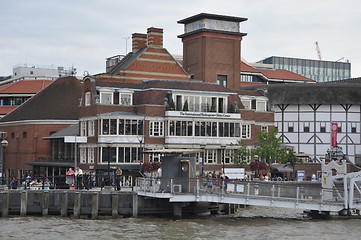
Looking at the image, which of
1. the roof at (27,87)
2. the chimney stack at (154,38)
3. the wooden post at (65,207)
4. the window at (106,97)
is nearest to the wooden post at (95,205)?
the wooden post at (65,207)

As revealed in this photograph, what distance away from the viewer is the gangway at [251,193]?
160 ft

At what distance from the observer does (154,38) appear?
82.8 metres

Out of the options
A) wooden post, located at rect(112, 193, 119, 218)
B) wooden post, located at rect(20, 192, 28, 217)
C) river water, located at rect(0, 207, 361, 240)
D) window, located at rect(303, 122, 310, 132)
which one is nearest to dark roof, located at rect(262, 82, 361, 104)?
window, located at rect(303, 122, 310, 132)

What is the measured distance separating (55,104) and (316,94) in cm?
3375

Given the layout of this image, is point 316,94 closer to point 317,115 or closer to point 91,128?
point 317,115

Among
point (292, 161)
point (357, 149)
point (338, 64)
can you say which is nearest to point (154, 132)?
point (292, 161)

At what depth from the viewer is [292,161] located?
76.2 metres

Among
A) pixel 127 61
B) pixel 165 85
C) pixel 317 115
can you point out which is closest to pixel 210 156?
pixel 165 85

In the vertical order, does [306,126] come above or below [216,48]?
below

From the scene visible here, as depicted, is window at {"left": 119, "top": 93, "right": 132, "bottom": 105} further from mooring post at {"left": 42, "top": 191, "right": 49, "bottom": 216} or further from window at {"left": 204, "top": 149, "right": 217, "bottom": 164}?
mooring post at {"left": 42, "top": 191, "right": 49, "bottom": 216}

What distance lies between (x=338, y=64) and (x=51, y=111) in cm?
12595

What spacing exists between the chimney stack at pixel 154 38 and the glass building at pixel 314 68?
100m

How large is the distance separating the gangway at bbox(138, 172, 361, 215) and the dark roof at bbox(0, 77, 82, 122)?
3631cm

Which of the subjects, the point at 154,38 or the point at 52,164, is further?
the point at 154,38
